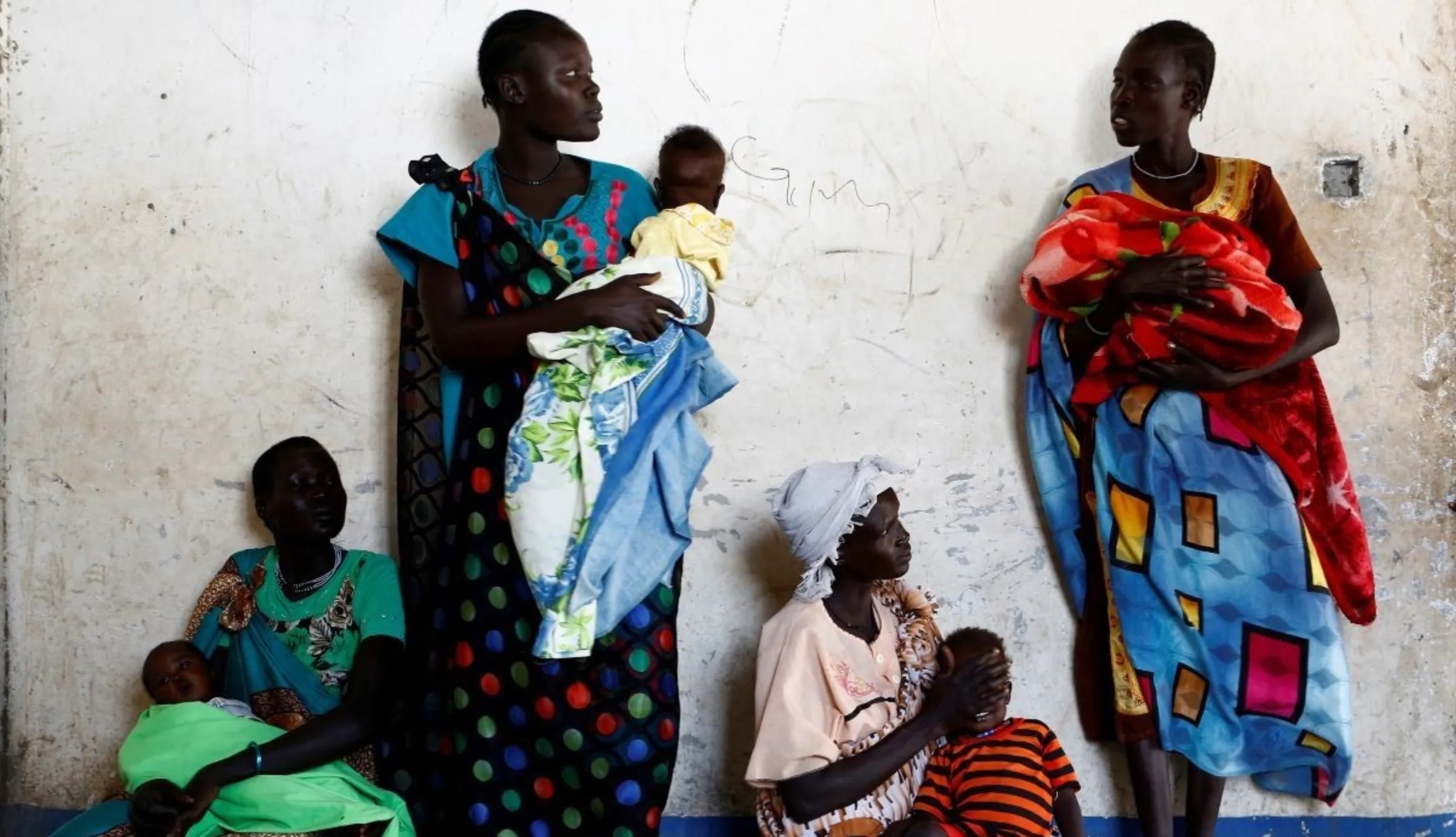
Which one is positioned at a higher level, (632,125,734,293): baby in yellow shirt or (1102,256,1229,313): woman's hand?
(632,125,734,293): baby in yellow shirt

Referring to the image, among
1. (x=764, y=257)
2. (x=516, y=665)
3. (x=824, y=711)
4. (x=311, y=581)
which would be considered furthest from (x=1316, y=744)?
(x=311, y=581)

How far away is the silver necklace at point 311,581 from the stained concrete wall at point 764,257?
1.05 feet

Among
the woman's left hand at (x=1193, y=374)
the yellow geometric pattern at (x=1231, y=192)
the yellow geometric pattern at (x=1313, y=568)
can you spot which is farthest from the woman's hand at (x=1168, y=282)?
the yellow geometric pattern at (x=1313, y=568)

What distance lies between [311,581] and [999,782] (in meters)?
1.54

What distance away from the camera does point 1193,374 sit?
3.01 m

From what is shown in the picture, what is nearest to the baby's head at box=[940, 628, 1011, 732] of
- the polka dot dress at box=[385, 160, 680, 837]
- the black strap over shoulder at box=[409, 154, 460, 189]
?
the polka dot dress at box=[385, 160, 680, 837]

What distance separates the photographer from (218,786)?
2.73m

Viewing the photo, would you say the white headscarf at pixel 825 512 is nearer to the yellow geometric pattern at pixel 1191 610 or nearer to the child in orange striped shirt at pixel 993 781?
the child in orange striped shirt at pixel 993 781

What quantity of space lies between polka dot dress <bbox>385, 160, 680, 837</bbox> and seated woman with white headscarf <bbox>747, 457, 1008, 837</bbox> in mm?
234

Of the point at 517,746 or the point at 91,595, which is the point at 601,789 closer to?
the point at 517,746

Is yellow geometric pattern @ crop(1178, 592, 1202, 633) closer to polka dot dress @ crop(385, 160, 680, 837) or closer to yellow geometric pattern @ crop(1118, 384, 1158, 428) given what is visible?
yellow geometric pattern @ crop(1118, 384, 1158, 428)

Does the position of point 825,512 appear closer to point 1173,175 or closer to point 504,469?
point 504,469

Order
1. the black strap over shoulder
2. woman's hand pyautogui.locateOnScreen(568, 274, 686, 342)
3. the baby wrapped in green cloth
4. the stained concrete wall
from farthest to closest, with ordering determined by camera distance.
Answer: the stained concrete wall → the black strap over shoulder → the baby wrapped in green cloth → woman's hand pyautogui.locateOnScreen(568, 274, 686, 342)

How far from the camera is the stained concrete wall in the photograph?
3.38 meters
